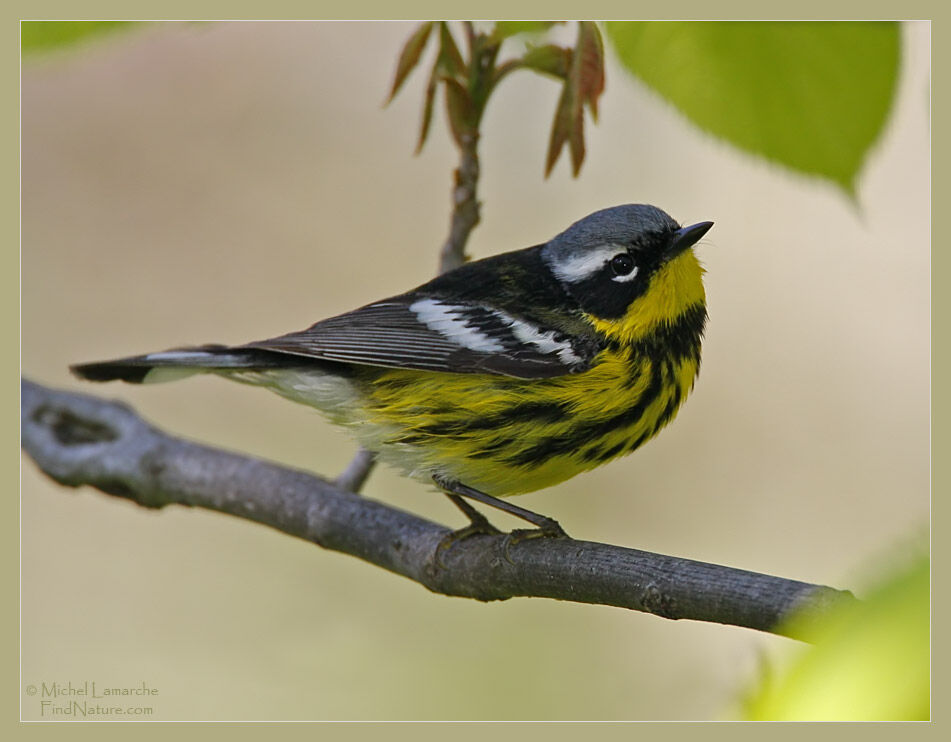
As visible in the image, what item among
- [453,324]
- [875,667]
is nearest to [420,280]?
[453,324]

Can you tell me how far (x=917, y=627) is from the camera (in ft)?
1.21

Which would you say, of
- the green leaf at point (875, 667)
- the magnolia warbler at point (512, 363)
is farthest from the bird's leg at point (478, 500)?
the green leaf at point (875, 667)

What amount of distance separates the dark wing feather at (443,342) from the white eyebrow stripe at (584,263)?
136 millimetres

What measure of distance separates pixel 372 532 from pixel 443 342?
0.39 metres

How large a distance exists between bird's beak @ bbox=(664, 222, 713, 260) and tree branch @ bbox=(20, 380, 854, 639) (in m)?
0.61

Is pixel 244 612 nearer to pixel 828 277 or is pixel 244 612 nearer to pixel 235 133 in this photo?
pixel 235 133

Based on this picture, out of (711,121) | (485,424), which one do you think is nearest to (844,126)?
(711,121)

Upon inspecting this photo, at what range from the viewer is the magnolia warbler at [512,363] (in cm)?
180

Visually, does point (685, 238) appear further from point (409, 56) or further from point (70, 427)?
point (70, 427)

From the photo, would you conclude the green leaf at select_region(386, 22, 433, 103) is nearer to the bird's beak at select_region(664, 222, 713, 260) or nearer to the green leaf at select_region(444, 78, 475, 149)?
the green leaf at select_region(444, 78, 475, 149)

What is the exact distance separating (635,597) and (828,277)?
1.41m

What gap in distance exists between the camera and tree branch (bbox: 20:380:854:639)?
3.87ft

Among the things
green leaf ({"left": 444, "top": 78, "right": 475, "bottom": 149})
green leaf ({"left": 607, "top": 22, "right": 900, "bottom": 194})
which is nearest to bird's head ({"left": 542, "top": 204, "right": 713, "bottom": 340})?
green leaf ({"left": 444, "top": 78, "right": 475, "bottom": 149})

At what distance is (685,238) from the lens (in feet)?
5.91
